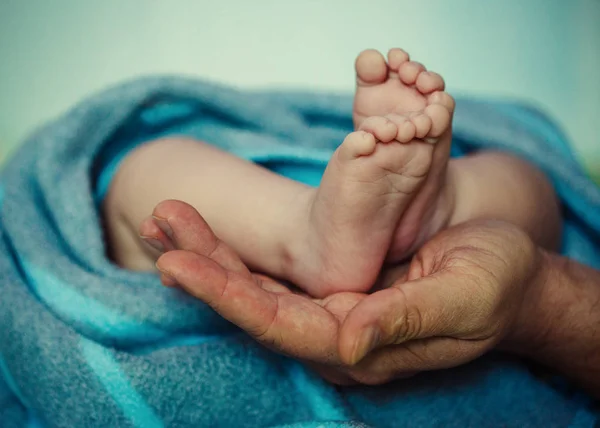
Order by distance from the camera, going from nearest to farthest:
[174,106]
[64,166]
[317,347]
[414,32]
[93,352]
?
[317,347] → [93,352] → [64,166] → [174,106] → [414,32]

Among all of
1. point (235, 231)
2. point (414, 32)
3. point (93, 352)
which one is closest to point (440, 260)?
point (235, 231)

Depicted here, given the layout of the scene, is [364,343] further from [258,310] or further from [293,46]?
[293,46]

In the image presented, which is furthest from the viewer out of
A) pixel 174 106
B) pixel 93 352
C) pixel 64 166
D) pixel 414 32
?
pixel 414 32

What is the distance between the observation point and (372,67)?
65cm

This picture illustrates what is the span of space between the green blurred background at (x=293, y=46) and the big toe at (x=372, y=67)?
2.82ft

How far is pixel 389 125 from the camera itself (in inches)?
21.3

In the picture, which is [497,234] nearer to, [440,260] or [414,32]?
[440,260]

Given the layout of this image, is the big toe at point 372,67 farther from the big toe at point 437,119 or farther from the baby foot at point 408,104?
the big toe at point 437,119

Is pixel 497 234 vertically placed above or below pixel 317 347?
above

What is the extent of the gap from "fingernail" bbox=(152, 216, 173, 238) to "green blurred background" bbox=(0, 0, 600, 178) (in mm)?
945

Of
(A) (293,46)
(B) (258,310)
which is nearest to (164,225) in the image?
(B) (258,310)

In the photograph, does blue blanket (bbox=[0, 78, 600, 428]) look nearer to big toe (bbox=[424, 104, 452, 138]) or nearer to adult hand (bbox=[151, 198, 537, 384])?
adult hand (bbox=[151, 198, 537, 384])

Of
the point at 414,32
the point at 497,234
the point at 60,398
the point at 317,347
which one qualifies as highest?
the point at 414,32

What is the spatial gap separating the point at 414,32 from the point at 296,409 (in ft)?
3.96
